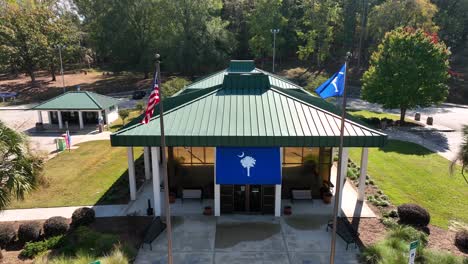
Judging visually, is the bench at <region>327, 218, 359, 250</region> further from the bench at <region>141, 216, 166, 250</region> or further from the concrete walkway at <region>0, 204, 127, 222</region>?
the concrete walkway at <region>0, 204, 127, 222</region>

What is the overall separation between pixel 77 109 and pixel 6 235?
80.7 ft

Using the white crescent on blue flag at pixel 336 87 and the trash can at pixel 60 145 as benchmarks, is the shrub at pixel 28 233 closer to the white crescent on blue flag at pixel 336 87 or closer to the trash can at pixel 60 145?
the white crescent on blue flag at pixel 336 87

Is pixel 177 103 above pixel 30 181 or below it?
above

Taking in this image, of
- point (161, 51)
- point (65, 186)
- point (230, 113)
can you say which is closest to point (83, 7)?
point (161, 51)

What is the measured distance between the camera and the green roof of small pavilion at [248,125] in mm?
16688

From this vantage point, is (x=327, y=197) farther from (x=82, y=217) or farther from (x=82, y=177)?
(x=82, y=177)

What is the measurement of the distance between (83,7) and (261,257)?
82.9 metres

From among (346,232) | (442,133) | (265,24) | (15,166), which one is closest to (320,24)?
(265,24)

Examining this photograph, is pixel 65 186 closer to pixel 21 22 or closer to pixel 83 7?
pixel 21 22

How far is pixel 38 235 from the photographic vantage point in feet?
53.3

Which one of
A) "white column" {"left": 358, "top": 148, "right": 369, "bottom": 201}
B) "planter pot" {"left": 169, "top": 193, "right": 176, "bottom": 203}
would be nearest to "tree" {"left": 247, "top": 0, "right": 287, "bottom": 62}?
"white column" {"left": 358, "top": 148, "right": 369, "bottom": 201}

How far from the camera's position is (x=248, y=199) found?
18828 mm

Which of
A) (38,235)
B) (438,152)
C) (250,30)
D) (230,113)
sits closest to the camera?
(38,235)

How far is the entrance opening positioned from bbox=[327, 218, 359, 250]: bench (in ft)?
11.0
